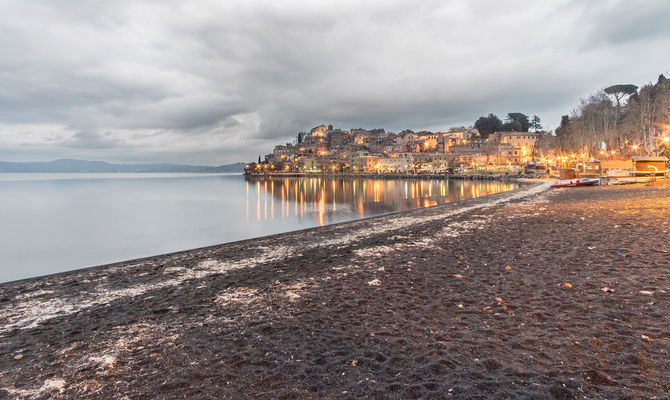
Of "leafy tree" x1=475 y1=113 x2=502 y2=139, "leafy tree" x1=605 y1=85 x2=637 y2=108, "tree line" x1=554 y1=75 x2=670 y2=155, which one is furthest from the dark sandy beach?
"leafy tree" x1=475 y1=113 x2=502 y2=139

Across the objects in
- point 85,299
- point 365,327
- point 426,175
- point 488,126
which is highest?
point 488,126

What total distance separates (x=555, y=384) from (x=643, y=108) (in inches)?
2864

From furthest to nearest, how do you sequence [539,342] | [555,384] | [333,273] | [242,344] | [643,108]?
1. [643,108]
2. [333,273]
3. [242,344]
4. [539,342]
5. [555,384]

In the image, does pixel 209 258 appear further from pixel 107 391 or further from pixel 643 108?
pixel 643 108

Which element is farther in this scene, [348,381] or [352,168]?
[352,168]

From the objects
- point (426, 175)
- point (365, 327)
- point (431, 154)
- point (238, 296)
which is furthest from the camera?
point (431, 154)

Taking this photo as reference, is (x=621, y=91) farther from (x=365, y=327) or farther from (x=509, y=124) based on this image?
(x=365, y=327)

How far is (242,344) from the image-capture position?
515 centimetres

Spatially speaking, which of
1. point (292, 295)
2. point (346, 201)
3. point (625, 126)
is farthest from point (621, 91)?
point (292, 295)

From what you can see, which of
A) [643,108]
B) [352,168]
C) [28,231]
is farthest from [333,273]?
[352,168]

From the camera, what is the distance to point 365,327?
542 cm

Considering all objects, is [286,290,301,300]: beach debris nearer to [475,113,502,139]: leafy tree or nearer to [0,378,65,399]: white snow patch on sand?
[0,378,65,399]: white snow patch on sand

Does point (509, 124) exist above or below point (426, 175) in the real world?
above

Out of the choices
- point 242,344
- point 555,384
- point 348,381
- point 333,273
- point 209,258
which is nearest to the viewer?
point 555,384
